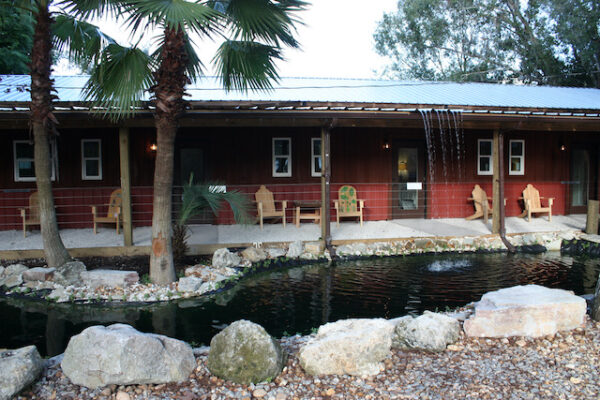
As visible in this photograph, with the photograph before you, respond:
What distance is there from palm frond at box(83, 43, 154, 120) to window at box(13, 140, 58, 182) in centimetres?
499

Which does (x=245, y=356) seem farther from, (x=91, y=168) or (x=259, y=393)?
(x=91, y=168)

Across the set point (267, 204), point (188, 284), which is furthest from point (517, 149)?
point (188, 284)

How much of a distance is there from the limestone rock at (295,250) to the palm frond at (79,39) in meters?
4.18

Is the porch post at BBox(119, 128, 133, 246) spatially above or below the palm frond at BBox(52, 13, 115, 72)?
below

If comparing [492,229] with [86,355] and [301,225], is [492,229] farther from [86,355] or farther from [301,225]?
[86,355]

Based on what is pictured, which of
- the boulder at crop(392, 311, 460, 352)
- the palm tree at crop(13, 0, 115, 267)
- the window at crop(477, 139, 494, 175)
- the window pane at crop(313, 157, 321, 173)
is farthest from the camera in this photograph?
the window at crop(477, 139, 494, 175)

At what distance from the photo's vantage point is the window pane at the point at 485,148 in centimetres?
1168

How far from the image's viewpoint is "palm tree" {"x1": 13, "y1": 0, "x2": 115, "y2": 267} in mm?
6078

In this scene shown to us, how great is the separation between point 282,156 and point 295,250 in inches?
131

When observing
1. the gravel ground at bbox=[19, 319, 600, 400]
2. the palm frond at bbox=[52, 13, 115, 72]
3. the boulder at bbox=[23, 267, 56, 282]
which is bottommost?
the gravel ground at bbox=[19, 319, 600, 400]

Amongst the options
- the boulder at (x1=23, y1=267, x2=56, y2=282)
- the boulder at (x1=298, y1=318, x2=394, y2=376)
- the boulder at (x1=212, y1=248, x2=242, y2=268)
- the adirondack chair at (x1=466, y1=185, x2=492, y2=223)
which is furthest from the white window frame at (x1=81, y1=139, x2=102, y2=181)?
the adirondack chair at (x1=466, y1=185, x2=492, y2=223)

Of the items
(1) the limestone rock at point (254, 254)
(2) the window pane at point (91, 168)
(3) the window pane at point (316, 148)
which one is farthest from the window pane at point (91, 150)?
(3) the window pane at point (316, 148)

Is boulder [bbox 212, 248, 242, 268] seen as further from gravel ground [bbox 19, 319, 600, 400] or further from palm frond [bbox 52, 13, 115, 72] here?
gravel ground [bbox 19, 319, 600, 400]

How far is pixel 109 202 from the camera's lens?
33.0 ft
